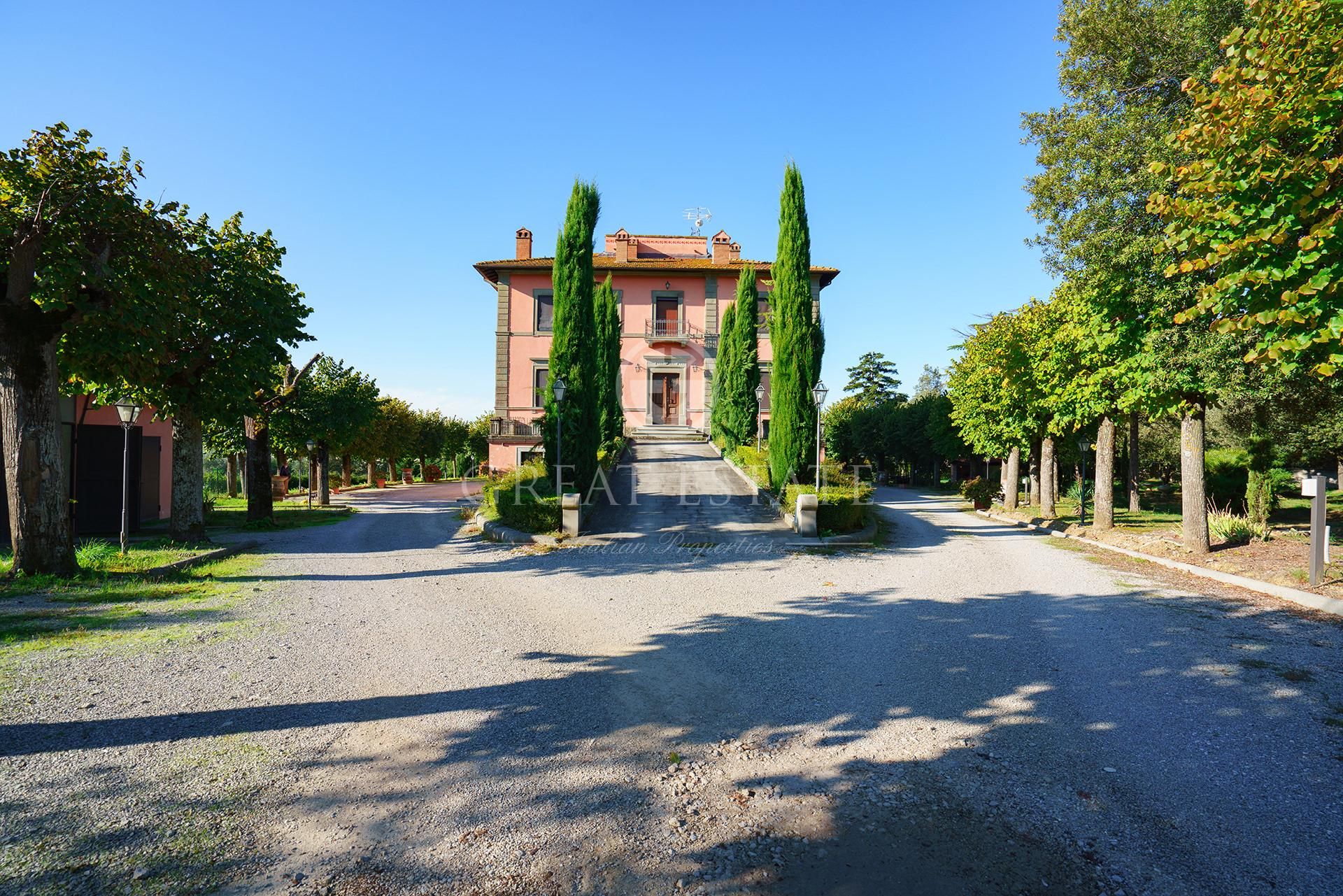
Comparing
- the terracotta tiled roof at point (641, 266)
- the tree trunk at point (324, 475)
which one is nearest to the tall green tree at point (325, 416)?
the tree trunk at point (324, 475)

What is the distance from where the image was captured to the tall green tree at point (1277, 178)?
5.75 m

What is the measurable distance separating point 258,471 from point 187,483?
4.65 metres

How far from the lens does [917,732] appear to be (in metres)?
4.09

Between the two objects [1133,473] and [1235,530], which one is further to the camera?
[1133,473]

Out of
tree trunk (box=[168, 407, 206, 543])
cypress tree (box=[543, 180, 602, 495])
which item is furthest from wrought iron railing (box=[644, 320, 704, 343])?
tree trunk (box=[168, 407, 206, 543])

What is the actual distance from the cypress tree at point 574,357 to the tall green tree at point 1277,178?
441 inches

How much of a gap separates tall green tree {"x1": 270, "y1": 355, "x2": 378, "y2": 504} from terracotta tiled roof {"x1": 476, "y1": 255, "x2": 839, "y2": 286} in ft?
34.2

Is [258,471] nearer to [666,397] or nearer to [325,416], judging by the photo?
[325,416]

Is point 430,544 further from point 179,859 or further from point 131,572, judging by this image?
point 179,859

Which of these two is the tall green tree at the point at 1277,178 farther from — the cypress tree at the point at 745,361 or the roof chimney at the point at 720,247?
the roof chimney at the point at 720,247

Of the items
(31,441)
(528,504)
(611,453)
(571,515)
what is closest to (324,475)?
(611,453)

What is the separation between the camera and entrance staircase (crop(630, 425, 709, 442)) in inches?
1238

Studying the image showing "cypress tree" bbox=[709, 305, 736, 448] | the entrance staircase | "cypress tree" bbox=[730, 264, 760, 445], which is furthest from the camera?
the entrance staircase

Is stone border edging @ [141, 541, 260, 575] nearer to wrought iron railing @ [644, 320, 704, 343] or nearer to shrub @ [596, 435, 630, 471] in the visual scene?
shrub @ [596, 435, 630, 471]
